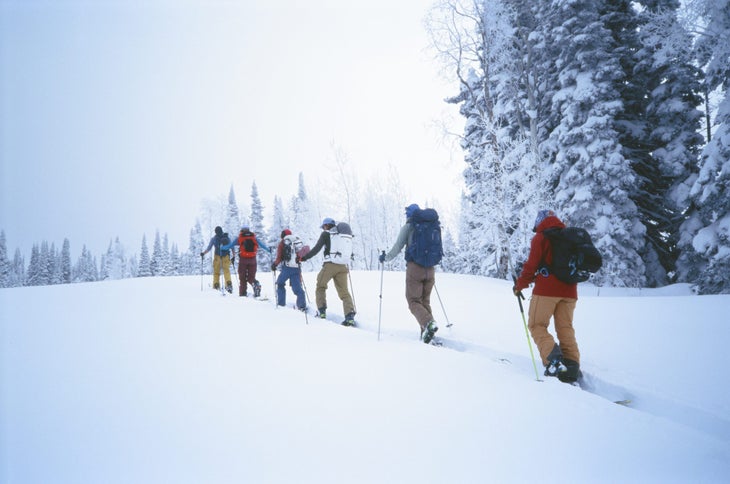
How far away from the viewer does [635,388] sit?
412 cm

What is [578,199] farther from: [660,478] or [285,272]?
[660,478]

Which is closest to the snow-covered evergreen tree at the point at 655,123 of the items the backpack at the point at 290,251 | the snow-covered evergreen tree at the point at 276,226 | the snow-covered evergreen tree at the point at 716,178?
the snow-covered evergreen tree at the point at 716,178

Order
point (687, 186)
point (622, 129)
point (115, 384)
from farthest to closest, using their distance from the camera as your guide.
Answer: point (622, 129), point (687, 186), point (115, 384)

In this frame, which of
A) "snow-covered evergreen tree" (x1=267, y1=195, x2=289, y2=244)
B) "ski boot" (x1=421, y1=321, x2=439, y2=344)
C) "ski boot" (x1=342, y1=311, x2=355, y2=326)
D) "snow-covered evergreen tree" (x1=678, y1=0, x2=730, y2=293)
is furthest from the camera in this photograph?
"snow-covered evergreen tree" (x1=267, y1=195, x2=289, y2=244)

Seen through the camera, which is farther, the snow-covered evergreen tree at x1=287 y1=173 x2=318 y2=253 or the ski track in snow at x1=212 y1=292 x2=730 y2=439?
the snow-covered evergreen tree at x1=287 y1=173 x2=318 y2=253

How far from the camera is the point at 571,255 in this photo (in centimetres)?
443

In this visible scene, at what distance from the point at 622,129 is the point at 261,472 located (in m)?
20.5

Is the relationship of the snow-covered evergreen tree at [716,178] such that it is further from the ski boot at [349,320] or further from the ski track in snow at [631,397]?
the ski boot at [349,320]

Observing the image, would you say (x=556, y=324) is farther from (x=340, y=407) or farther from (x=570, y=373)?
(x=340, y=407)

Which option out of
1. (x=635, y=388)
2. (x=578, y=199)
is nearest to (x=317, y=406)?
(x=635, y=388)

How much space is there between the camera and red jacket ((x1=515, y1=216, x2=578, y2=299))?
452 cm

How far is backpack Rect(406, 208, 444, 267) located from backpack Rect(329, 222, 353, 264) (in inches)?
79.0

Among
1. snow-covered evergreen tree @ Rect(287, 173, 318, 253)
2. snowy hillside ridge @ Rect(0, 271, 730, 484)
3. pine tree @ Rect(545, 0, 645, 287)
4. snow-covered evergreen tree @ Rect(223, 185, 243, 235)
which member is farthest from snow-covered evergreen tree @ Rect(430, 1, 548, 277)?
snow-covered evergreen tree @ Rect(223, 185, 243, 235)

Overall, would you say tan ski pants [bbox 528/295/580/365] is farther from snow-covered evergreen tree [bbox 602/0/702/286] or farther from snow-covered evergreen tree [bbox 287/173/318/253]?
snow-covered evergreen tree [bbox 287/173/318/253]
